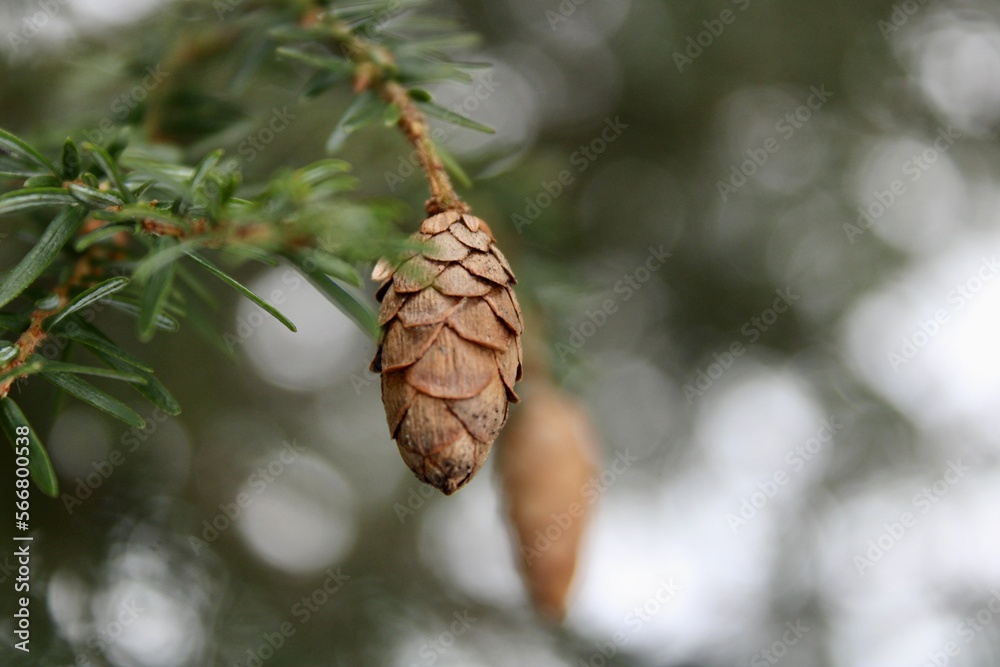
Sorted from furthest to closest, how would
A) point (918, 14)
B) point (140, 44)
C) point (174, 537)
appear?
point (918, 14) → point (174, 537) → point (140, 44)

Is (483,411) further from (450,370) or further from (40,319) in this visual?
(40,319)

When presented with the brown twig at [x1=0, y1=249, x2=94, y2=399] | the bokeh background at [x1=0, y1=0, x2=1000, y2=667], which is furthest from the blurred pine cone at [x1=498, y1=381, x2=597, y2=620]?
the brown twig at [x1=0, y1=249, x2=94, y2=399]

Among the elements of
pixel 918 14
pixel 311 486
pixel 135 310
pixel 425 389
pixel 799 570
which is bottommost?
pixel 311 486

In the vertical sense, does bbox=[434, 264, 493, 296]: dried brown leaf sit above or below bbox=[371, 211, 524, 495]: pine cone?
above

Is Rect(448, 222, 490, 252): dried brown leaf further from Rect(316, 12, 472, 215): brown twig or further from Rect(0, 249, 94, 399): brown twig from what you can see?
Rect(0, 249, 94, 399): brown twig

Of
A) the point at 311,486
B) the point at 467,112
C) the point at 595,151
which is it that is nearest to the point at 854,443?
the point at 595,151

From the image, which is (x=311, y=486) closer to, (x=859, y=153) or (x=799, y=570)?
(x=799, y=570)
